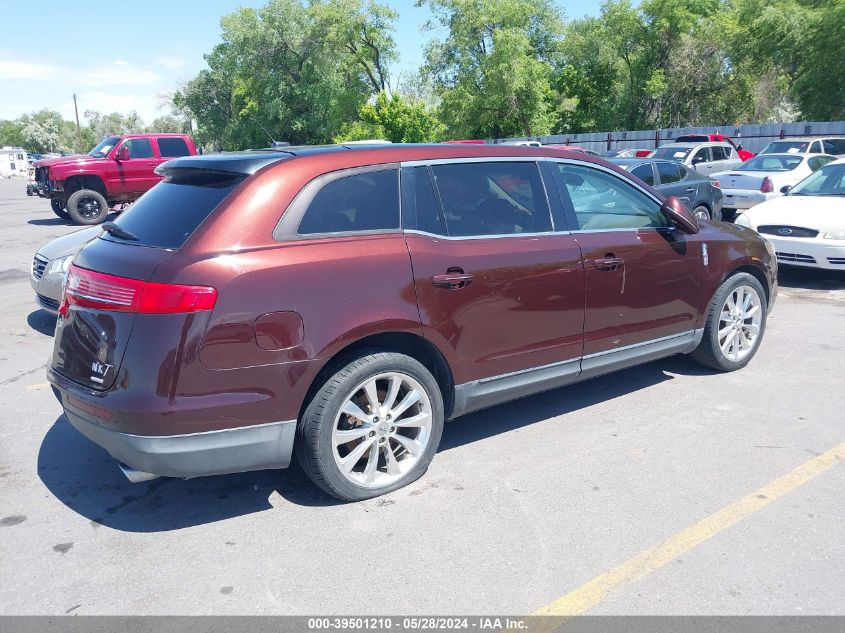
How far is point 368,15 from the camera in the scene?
1848 inches

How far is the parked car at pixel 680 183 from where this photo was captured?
1181 cm

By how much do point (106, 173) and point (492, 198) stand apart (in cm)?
1486

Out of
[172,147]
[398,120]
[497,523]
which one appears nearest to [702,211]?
[497,523]

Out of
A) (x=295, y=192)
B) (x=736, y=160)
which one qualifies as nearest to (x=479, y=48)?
(x=736, y=160)

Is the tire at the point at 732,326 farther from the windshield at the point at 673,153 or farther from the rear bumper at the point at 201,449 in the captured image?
the windshield at the point at 673,153

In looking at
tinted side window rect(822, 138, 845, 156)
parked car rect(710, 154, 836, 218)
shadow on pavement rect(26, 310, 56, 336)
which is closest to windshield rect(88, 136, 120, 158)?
shadow on pavement rect(26, 310, 56, 336)

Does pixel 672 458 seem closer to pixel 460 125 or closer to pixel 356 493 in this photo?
pixel 356 493

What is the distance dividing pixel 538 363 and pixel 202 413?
6.65ft

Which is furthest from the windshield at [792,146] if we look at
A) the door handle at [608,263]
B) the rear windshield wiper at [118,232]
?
the rear windshield wiper at [118,232]

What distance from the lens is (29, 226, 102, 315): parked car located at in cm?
656

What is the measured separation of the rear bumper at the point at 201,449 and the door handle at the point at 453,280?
105cm

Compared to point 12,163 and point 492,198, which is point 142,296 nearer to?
point 492,198

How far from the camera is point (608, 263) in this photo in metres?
4.50

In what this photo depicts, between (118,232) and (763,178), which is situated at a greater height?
(118,232)
